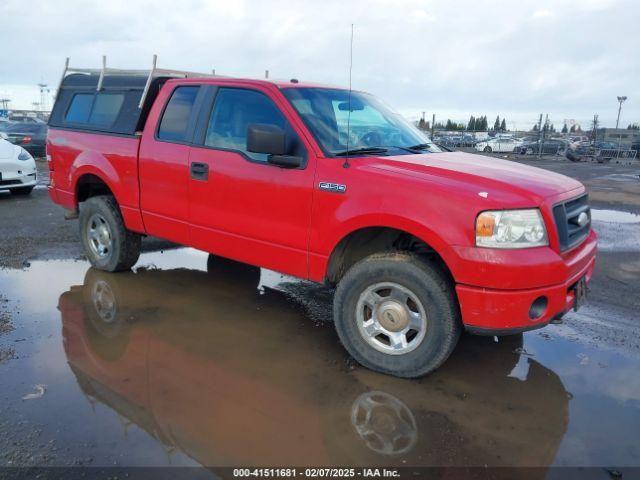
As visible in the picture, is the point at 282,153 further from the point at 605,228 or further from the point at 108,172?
the point at 605,228

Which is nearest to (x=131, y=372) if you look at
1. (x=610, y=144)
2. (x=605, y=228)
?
(x=605, y=228)

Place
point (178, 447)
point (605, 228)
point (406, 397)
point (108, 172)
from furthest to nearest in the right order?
point (605, 228) → point (108, 172) → point (406, 397) → point (178, 447)

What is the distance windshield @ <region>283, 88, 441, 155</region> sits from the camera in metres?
4.01

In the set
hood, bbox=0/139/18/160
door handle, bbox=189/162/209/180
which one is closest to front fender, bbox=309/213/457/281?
door handle, bbox=189/162/209/180

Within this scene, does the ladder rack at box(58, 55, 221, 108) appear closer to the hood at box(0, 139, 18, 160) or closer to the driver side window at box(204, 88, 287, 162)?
the driver side window at box(204, 88, 287, 162)

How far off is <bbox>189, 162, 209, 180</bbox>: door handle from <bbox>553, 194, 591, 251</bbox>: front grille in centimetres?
274

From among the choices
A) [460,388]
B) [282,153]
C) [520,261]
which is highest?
[282,153]

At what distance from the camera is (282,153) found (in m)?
3.82

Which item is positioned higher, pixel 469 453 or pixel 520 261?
pixel 520 261

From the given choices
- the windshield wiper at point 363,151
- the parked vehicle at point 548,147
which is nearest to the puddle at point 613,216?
the windshield wiper at point 363,151

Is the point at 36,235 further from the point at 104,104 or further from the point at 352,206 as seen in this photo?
the point at 352,206

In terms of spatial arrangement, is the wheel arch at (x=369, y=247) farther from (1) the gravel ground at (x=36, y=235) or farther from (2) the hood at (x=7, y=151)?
(2) the hood at (x=7, y=151)

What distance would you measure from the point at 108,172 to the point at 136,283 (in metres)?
1.17

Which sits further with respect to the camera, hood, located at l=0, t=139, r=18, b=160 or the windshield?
hood, located at l=0, t=139, r=18, b=160
